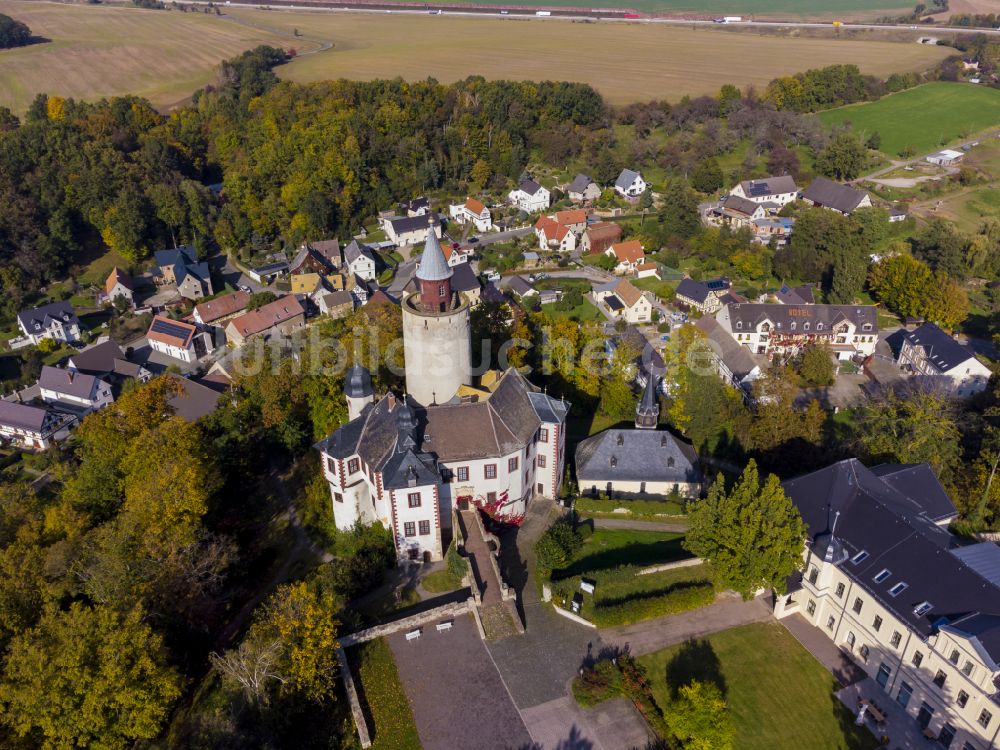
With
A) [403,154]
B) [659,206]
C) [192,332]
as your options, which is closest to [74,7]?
[403,154]

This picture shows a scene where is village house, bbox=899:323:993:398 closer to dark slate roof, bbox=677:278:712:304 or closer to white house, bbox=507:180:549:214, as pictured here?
dark slate roof, bbox=677:278:712:304

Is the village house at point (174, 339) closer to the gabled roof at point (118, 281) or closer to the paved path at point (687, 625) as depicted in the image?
the gabled roof at point (118, 281)

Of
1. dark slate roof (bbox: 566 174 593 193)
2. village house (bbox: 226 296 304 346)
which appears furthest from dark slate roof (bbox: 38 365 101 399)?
dark slate roof (bbox: 566 174 593 193)

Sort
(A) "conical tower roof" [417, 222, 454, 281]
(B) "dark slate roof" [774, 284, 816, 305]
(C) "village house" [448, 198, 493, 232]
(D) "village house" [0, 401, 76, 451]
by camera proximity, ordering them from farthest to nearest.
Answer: (C) "village house" [448, 198, 493, 232]
(B) "dark slate roof" [774, 284, 816, 305]
(D) "village house" [0, 401, 76, 451]
(A) "conical tower roof" [417, 222, 454, 281]

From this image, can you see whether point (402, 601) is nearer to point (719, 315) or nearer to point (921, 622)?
point (921, 622)

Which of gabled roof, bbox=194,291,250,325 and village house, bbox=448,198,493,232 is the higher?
village house, bbox=448,198,493,232

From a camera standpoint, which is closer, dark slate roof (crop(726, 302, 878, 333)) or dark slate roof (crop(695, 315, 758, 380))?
dark slate roof (crop(695, 315, 758, 380))

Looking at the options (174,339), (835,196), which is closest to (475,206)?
(174,339)
